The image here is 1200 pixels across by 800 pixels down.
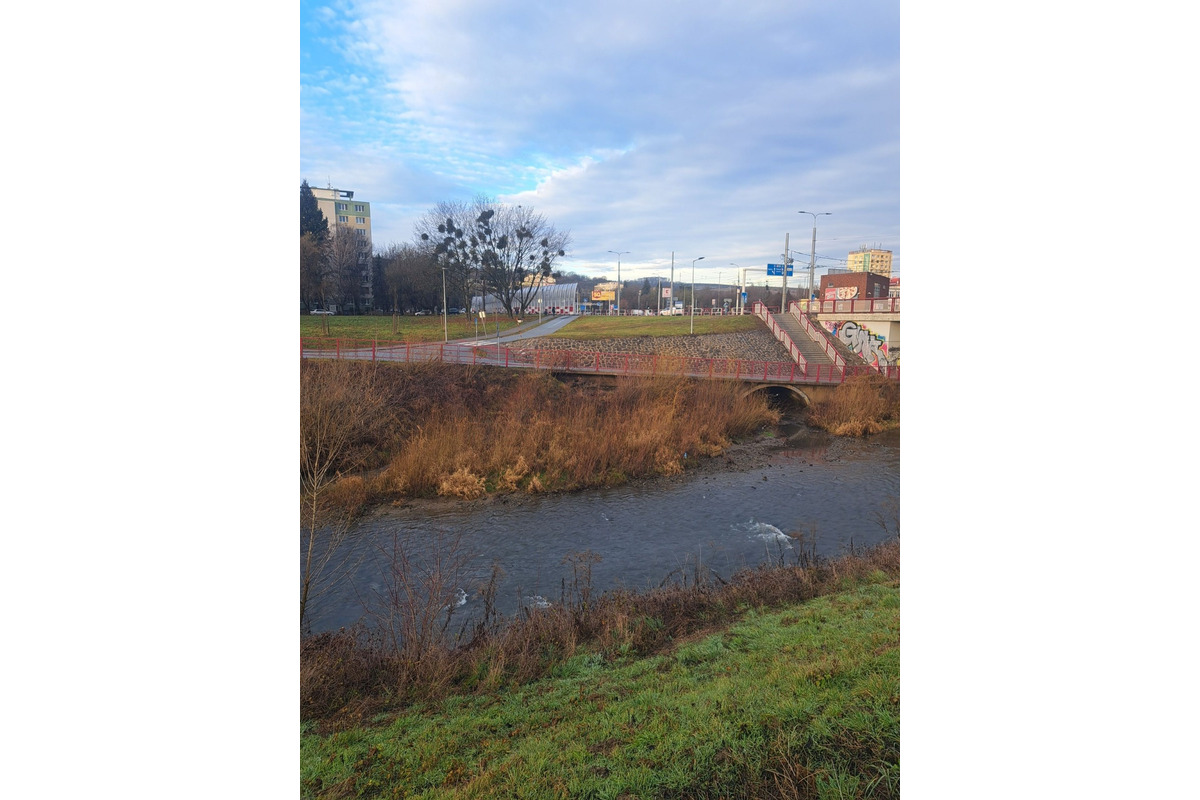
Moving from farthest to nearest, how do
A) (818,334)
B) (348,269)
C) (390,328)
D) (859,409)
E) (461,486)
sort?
(818,334), (348,269), (390,328), (859,409), (461,486)

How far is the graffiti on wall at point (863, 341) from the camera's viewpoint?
19.4 metres

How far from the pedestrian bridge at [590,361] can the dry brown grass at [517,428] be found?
606 millimetres

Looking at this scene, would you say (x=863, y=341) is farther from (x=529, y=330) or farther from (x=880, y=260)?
(x=880, y=260)

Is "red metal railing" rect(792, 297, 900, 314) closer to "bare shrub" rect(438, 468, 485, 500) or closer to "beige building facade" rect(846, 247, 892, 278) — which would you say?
"beige building facade" rect(846, 247, 892, 278)

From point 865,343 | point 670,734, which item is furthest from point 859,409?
point 670,734

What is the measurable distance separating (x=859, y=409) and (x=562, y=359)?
8816mm

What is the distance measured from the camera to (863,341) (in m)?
21.7

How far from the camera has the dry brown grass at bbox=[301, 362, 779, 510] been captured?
11367 millimetres

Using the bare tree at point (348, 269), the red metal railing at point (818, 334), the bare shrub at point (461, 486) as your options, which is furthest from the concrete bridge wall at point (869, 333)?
the bare tree at point (348, 269)

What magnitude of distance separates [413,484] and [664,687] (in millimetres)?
8110

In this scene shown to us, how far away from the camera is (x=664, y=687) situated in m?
3.90

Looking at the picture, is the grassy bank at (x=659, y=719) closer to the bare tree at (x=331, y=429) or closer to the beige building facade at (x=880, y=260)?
the beige building facade at (x=880, y=260)
